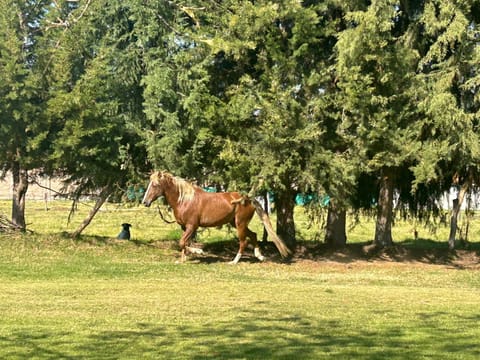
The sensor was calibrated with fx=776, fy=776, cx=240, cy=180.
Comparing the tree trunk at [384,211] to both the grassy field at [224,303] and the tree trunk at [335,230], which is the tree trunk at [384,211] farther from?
the tree trunk at [335,230]

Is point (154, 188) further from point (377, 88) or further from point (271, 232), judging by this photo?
point (377, 88)

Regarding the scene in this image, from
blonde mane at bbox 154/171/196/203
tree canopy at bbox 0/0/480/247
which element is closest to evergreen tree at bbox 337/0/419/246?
tree canopy at bbox 0/0/480/247

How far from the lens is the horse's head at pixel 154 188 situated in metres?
19.8

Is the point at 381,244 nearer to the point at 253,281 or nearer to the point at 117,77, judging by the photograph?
the point at 253,281

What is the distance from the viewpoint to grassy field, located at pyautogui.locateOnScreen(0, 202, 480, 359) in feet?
27.9

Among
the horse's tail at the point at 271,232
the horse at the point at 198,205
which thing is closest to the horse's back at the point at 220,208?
the horse at the point at 198,205

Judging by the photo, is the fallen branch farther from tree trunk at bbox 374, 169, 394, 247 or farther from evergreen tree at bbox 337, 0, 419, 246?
tree trunk at bbox 374, 169, 394, 247

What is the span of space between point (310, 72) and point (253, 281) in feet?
22.3

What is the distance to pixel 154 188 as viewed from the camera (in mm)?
19828

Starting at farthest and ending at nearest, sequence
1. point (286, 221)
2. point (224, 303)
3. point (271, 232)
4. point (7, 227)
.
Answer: point (286, 221), point (7, 227), point (271, 232), point (224, 303)

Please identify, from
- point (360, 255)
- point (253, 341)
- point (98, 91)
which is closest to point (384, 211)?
point (360, 255)

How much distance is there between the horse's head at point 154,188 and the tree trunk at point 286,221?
413 centimetres

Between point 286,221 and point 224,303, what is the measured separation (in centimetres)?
1105

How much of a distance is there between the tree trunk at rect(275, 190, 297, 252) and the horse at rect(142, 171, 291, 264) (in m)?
2.05
